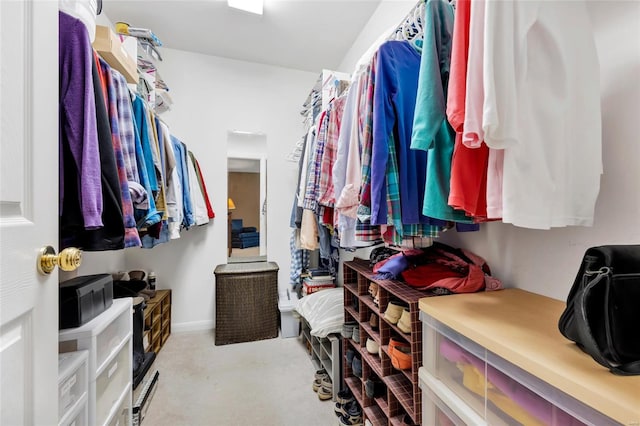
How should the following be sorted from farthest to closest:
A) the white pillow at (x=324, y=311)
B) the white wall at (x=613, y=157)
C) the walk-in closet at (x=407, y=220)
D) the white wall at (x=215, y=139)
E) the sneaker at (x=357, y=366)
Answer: the white wall at (x=215, y=139) < the white pillow at (x=324, y=311) < the sneaker at (x=357, y=366) < the white wall at (x=613, y=157) < the walk-in closet at (x=407, y=220)

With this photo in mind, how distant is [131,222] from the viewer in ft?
2.80

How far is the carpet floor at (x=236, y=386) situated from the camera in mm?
1430

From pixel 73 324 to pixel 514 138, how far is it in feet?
4.60

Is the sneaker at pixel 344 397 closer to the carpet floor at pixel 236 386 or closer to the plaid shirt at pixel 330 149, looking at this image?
the carpet floor at pixel 236 386

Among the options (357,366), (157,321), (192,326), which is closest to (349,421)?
(357,366)

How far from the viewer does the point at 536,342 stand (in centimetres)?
54

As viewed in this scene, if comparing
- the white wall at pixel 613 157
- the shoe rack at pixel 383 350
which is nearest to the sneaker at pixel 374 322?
the shoe rack at pixel 383 350

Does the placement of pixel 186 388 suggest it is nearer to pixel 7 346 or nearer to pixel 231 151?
pixel 7 346

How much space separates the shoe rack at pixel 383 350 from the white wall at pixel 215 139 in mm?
1353

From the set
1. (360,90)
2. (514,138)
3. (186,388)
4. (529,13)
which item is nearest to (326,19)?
(360,90)

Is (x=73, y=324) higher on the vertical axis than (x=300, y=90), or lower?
lower

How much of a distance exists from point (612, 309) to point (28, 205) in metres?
1.11

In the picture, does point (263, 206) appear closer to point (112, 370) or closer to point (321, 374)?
point (321, 374)

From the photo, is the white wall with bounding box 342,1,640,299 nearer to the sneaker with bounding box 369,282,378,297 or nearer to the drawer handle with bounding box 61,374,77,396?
the sneaker with bounding box 369,282,378,297
